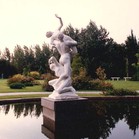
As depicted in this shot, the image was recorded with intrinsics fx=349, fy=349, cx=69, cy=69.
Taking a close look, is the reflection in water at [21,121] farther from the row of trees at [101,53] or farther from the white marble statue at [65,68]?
the row of trees at [101,53]

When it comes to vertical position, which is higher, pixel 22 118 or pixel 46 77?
pixel 46 77

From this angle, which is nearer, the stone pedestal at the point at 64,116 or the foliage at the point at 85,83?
the stone pedestal at the point at 64,116

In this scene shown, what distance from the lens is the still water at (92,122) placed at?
9.01 meters

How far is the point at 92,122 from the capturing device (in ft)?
35.7

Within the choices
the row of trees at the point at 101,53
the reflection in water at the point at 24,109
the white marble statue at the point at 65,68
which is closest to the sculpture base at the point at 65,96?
the white marble statue at the point at 65,68

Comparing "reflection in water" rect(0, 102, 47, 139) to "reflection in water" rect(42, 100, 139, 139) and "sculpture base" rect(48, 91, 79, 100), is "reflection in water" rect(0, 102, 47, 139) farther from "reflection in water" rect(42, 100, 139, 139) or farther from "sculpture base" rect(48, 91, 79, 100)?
"sculpture base" rect(48, 91, 79, 100)

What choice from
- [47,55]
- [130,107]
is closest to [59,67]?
[130,107]

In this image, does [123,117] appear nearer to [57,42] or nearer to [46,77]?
[57,42]

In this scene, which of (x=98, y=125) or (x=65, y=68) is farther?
(x=65, y=68)

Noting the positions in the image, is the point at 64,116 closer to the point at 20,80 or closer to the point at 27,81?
the point at 20,80

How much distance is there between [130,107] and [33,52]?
158 ft

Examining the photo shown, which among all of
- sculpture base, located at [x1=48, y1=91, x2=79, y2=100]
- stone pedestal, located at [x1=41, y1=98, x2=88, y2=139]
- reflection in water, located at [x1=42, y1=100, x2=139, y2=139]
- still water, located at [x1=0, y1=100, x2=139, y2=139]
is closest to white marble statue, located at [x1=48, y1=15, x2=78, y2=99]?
sculpture base, located at [x1=48, y1=91, x2=79, y2=100]

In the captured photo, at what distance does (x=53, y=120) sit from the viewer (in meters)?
10.9

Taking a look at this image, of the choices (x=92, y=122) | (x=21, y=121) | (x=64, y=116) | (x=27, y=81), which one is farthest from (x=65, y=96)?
(x=27, y=81)
